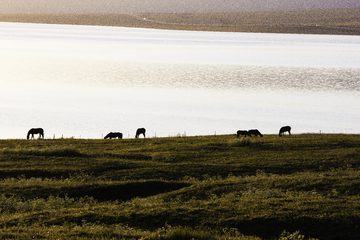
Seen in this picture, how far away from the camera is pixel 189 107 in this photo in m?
70.1

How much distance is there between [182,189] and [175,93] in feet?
210

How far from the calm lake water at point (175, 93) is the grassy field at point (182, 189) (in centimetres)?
1786

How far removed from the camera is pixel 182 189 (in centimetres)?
2017

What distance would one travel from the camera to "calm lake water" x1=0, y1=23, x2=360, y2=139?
57.6m

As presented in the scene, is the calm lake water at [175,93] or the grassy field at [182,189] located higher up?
the calm lake water at [175,93]

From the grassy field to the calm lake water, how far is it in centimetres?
1786

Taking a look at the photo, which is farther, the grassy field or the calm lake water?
the calm lake water

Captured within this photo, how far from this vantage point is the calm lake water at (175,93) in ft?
189

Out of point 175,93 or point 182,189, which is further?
point 175,93

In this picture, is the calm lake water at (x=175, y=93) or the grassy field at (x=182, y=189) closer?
the grassy field at (x=182, y=189)

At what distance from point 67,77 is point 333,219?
319 ft

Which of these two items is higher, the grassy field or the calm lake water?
the calm lake water

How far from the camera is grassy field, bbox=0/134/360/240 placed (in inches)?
538

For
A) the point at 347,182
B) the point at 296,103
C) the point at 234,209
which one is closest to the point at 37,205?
the point at 234,209
